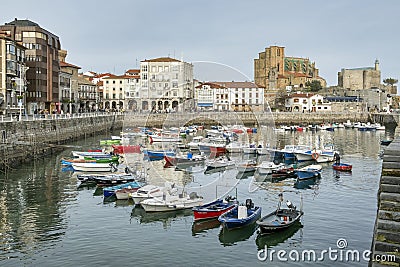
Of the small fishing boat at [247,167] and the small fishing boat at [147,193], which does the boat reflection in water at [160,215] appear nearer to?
the small fishing boat at [147,193]

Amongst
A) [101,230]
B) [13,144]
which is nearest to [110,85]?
[13,144]

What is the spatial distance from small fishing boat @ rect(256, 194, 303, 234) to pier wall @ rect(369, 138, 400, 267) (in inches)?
335

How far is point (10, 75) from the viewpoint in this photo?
202ft

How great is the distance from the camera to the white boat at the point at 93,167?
36.6m

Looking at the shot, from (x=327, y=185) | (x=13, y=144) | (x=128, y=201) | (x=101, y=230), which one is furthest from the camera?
(x=13, y=144)

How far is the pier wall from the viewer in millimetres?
10430

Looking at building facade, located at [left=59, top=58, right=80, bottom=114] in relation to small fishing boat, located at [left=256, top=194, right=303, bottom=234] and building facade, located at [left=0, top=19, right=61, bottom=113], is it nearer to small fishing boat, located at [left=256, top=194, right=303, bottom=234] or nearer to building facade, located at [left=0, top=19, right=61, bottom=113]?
building facade, located at [left=0, top=19, right=61, bottom=113]

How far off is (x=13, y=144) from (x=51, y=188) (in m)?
12.0

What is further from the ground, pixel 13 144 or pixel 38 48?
pixel 38 48

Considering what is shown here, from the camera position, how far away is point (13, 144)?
4059 cm

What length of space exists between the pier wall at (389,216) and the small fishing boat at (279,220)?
8.51 m

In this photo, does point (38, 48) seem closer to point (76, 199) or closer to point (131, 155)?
point (131, 155)

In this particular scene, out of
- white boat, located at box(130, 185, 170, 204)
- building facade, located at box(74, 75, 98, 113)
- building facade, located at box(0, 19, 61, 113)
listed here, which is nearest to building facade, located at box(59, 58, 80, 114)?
building facade, located at box(74, 75, 98, 113)

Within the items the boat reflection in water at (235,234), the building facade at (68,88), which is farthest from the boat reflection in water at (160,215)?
the building facade at (68,88)
